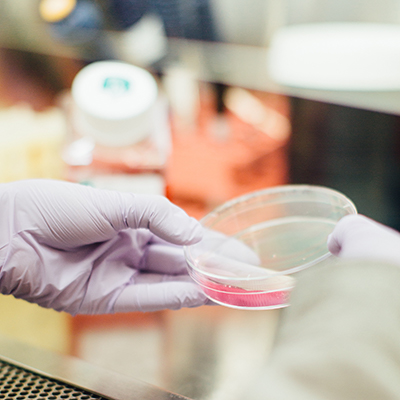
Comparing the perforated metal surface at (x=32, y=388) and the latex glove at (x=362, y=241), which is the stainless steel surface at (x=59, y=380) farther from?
the latex glove at (x=362, y=241)

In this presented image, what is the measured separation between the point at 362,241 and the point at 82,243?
518 mm

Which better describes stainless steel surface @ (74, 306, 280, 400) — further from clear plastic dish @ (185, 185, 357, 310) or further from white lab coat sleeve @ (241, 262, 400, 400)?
white lab coat sleeve @ (241, 262, 400, 400)

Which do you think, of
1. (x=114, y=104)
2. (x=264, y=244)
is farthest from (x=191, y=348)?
(x=114, y=104)

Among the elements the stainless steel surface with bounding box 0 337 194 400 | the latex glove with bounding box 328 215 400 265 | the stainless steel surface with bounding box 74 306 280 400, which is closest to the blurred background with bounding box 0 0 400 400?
the stainless steel surface with bounding box 74 306 280 400

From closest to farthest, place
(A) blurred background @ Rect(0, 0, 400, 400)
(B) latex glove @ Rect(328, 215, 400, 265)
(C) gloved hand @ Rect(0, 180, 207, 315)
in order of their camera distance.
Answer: (B) latex glove @ Rect(328, 215, 400, 265), (C) gloved hand @ Rect(0, 180, 207, 315), (A) blurred background @ Rect(0, 0, 400, 400)

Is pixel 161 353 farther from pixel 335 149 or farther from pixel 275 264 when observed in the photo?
pixel 335 149

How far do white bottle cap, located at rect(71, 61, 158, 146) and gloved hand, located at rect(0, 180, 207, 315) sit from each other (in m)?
0.52

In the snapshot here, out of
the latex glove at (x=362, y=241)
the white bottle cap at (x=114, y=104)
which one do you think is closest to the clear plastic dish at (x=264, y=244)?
the latex glove at (x=362, y=241)

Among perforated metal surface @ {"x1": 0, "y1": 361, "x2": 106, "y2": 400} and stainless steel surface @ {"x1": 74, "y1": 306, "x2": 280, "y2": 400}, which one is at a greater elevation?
perforated metal surface @ {"x1": 0, "y1": 361, "x2": 106, "y2": 400}

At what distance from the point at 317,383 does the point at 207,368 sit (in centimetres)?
48

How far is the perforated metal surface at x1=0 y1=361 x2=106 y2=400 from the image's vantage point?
65 centimetres

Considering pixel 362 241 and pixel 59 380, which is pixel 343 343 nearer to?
pixel 362 241

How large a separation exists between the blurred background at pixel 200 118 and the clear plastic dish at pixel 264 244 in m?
0.21

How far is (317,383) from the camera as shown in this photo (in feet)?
1.24
